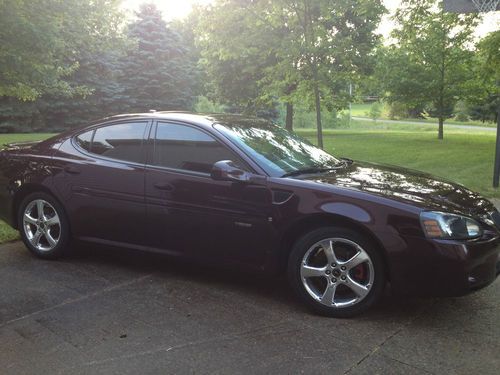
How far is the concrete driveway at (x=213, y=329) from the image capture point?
307 cm

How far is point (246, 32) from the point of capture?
10469mm

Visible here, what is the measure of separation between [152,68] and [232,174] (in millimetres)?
31381

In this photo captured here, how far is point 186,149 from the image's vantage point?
446cm

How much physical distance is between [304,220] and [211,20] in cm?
793

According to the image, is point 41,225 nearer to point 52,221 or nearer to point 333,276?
point 52,221

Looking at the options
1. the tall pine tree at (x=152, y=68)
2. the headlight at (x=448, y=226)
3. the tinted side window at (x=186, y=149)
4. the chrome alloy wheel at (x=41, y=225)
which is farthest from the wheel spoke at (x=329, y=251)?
the tall pine tree at (x=152, y=68)

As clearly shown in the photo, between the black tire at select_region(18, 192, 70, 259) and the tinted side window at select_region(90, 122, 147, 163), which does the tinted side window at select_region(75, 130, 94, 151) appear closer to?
the tinted side window at select_region(90, 122, 147, 163)

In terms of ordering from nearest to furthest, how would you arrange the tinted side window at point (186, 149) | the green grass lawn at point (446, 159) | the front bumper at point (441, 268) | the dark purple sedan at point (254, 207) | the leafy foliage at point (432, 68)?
the front bumper at point (441, 268) → the dark purple sedan at point (254, 207) → the tinted side window at point (186, 149) → the green grass lawn at point (446, 159) → the leafy foliage at point (432, 68)

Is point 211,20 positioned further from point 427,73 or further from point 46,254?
point 427,73

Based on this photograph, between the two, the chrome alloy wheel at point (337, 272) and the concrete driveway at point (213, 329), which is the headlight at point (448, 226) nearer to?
the chrome alloy wheel at point (337, 272)

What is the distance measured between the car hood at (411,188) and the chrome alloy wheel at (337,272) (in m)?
0.46

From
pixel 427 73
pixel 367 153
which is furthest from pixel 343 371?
pixel 427 73

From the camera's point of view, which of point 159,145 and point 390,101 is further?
point 390,101

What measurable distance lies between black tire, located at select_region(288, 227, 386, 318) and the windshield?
62 centimetres
